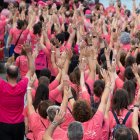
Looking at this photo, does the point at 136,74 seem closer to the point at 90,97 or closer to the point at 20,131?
the point at 90,97

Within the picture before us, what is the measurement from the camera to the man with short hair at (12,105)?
7.15 meters

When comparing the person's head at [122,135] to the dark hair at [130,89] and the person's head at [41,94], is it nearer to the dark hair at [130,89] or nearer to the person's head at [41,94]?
the dark hair at [130,89]

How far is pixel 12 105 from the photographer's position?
7.25m

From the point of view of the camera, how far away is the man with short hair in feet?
23.5

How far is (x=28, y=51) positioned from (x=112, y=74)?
1.22 m

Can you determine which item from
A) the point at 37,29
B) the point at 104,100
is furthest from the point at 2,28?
the point at 104,100

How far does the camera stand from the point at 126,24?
45.8ft

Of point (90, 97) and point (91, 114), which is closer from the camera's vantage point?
point (91, 114)

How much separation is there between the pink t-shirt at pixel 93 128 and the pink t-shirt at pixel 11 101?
1583 mm

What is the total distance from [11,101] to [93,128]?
69.2 inches

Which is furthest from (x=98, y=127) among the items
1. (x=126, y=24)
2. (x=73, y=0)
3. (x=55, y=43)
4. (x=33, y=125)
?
(x=73, y=0)

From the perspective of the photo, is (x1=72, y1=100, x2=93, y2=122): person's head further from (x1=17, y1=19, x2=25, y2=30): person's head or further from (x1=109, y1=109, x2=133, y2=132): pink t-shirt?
(x1=17, y1=19, x2=25, y2=30): person's head

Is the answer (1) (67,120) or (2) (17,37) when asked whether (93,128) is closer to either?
(1) (67,120)

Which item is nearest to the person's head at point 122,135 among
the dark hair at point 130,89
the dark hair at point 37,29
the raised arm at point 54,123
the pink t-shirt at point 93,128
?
the raised arm at point 54,123
